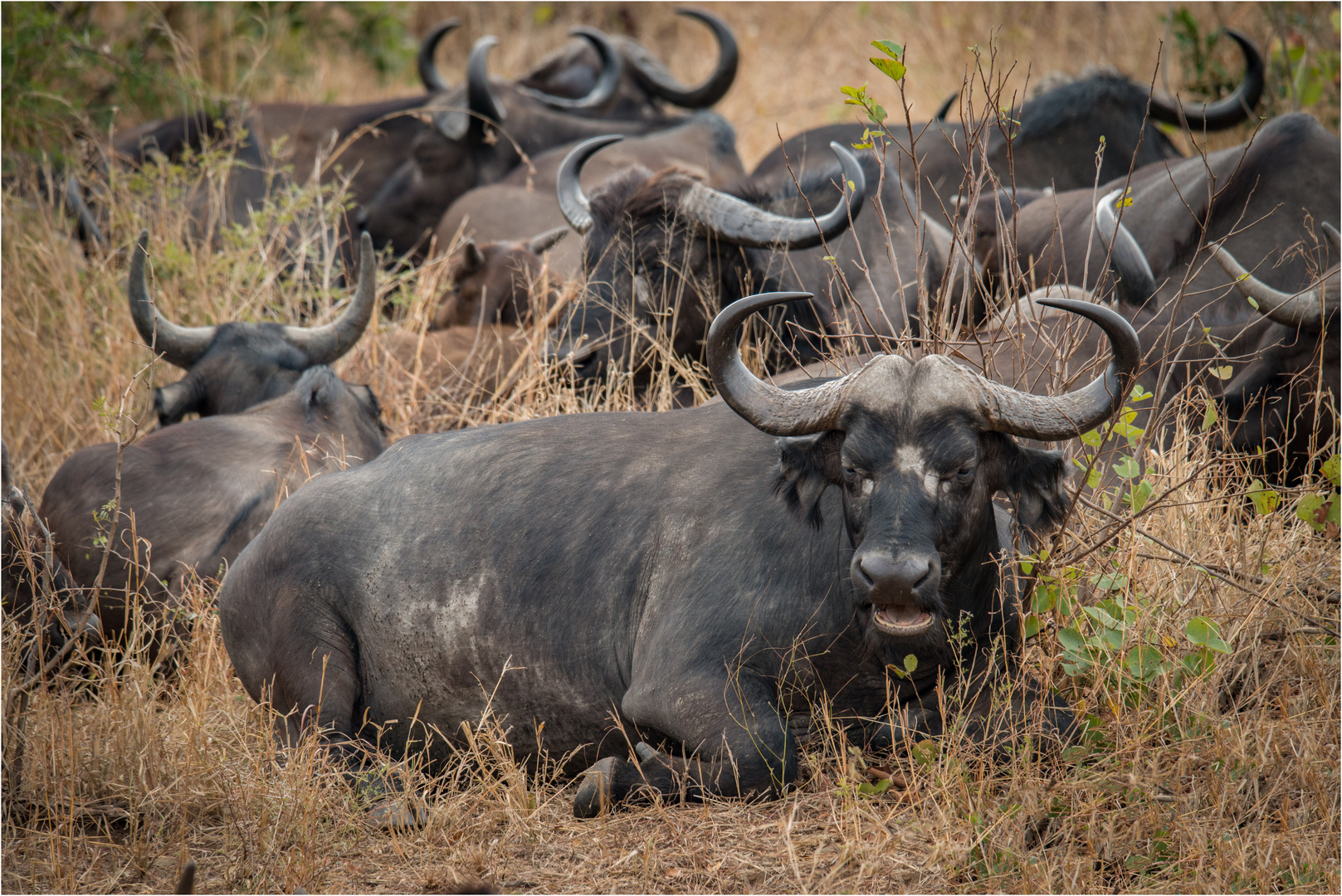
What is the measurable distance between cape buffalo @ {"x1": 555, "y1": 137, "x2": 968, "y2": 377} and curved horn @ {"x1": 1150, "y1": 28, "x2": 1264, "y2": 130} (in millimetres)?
3590

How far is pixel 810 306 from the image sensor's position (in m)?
6.94

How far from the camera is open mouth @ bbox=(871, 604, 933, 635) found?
11.1ft

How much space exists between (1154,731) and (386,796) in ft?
7.41

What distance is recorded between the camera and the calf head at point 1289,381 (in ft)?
16.9

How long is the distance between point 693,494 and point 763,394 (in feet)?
1.64

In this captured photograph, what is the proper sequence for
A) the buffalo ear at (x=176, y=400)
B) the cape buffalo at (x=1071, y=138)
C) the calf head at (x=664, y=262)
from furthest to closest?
1. the cape buffalo at (x=1071, y=138)
2. the calf head at (x=664, y=262)
3. the buffalo ear at (x=176, y=400)

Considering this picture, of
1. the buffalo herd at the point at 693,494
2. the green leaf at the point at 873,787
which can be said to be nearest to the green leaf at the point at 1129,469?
the buffalo herd at the point at 693,494

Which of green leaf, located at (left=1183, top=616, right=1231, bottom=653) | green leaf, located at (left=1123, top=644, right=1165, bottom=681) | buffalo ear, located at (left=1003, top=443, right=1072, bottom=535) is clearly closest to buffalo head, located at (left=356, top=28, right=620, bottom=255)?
buffalo ear, located at (left=1003, top=443, right=1072, bottom=535)

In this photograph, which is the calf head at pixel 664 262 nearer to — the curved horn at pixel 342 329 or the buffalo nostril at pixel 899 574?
the curved horn at pixel 342 329

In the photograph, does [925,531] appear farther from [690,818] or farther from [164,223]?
[164,223]

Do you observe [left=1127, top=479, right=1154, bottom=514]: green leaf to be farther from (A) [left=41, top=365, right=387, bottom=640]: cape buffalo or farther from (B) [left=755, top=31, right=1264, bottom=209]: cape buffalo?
(B) [left=755, top=31, right=1264, bottom=209]: cape buffalo

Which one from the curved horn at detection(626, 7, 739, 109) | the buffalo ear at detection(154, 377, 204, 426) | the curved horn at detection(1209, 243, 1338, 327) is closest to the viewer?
the curved horn at detection(1209, 243, 1338, 327)

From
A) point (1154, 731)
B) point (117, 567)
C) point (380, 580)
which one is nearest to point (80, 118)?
point (117, 567)

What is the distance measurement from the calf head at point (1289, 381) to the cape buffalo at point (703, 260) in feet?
5.30
